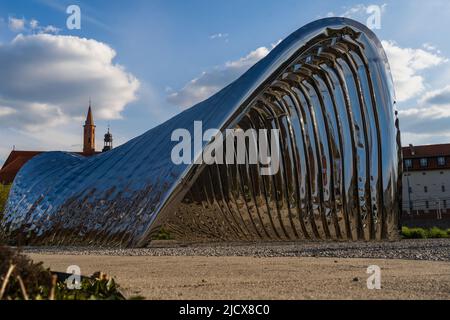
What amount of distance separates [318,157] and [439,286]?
14.6 meters

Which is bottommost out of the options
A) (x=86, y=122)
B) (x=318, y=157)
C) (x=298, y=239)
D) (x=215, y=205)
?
(x=298, y=239)

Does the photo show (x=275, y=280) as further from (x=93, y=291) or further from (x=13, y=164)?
(x=13, y=164)

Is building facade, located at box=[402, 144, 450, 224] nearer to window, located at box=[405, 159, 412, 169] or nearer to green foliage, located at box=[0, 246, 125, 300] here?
window, located at box=[405, 159, 412, 169]

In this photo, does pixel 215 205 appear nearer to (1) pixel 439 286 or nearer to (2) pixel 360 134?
(2) pixel 360 134

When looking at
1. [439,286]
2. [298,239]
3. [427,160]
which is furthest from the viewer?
[427,160]

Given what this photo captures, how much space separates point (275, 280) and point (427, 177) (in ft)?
226

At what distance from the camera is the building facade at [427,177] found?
226 ft

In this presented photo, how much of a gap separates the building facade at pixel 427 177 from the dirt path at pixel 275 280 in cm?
6261

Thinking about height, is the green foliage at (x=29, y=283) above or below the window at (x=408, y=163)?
below

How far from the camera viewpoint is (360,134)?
1989cm

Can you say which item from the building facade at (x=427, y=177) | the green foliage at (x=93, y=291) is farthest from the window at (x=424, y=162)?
the green foliage at (x=93, y=291)

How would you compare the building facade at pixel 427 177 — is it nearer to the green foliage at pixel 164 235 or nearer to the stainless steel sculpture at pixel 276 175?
the green foliage at pixel 164 235
